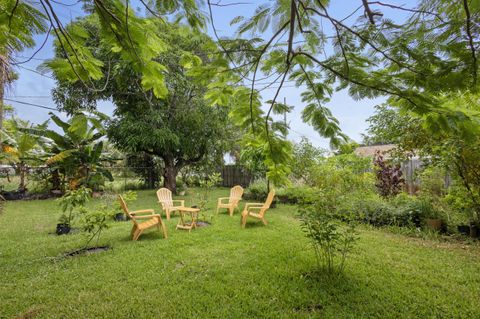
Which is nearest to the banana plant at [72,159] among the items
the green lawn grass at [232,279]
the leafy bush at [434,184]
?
the green lawn grass at [232,279]

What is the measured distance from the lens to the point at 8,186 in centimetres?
1192

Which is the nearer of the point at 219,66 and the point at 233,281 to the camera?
A: the point at 219,66

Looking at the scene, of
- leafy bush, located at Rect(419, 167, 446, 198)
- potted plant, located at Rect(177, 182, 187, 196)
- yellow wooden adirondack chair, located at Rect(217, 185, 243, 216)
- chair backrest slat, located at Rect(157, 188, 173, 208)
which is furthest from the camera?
potted plant, located at Rect(177, 182, 187, 196)

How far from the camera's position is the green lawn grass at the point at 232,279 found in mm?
2785

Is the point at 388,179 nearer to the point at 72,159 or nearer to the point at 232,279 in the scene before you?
the point at 232,279

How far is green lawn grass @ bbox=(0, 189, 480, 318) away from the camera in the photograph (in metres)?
2.79

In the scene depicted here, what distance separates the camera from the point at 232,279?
11.4 ft

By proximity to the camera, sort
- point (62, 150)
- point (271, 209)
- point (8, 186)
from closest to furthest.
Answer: point (271, 209), point (62, 150), point (8, 186)

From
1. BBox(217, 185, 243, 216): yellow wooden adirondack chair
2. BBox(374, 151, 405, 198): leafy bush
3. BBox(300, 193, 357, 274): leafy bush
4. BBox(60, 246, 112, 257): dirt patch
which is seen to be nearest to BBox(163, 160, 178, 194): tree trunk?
BBox(217, 185, 243, 216): yellow wooden adirondack chair

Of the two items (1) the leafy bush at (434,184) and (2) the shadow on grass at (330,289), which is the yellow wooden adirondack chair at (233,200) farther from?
(1) the leafy bush at (434,184)

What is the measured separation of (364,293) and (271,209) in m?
5.69

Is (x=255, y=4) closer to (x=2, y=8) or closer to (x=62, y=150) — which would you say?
(x=2, y=8)

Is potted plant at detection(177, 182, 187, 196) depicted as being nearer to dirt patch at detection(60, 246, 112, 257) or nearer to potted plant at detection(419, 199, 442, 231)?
dirt patch at detection(60, 246, 112, 257)

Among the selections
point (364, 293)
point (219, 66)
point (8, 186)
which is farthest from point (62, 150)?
point (364, 293)
